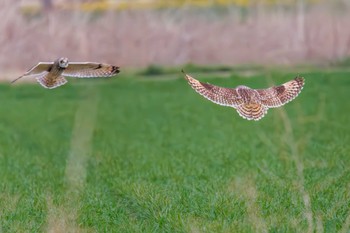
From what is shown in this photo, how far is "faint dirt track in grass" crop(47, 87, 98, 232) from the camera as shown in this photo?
4.86 metres

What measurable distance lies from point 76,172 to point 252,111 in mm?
7753

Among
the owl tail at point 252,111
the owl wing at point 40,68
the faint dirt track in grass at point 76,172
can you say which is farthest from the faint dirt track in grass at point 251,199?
the owl tail at point 252,111

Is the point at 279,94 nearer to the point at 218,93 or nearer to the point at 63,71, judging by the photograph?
the point at 218,93

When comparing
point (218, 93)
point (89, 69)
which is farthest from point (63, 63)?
point (218, 93)

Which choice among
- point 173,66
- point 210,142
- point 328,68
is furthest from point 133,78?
point 210,142

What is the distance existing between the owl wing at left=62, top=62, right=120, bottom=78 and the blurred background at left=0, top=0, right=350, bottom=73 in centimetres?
2302

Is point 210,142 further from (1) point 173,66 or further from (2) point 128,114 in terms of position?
(1) point 173,66

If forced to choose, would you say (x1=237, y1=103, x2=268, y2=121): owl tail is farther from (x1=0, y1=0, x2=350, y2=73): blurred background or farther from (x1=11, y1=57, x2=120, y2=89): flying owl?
(x1=0, y1=0, x2=350, y2=73): blurred background

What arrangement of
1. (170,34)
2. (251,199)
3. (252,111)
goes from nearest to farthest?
(252,111) < (251,199) < (170,34)

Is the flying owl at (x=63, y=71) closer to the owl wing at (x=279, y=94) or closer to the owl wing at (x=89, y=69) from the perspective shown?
the owl wing at (x=89, y=69)

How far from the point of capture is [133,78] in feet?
98.0

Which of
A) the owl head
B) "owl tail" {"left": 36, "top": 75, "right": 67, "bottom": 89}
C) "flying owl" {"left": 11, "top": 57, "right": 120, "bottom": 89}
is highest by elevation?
the owl head

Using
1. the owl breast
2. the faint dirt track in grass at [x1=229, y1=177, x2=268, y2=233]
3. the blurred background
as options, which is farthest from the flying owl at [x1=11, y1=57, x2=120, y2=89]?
the blurred background

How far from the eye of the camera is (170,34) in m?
29.7
